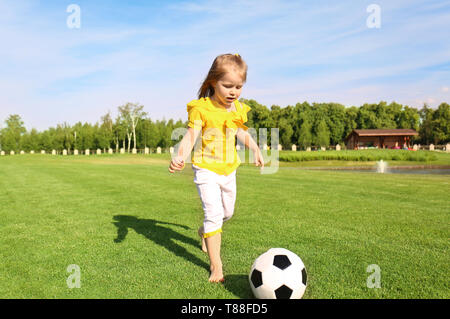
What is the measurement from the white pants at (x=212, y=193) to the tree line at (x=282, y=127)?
60297mm

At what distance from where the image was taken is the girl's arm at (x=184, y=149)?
154 inches

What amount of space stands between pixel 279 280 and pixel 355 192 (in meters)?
8.23

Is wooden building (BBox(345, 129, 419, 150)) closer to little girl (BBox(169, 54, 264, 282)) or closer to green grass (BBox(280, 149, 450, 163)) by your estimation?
green grass (BBox(280, 149, 450, 163))

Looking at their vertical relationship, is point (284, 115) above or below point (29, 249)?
above

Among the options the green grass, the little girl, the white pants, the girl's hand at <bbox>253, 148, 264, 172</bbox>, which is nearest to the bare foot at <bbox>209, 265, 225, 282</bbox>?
the little girl

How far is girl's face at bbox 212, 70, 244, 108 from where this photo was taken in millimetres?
3998

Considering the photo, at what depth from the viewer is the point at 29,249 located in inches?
198

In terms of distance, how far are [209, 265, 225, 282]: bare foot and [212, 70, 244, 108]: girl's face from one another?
1916 mm

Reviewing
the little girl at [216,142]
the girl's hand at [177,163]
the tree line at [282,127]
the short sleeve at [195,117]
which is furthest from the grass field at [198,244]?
the tree line at [282,127]

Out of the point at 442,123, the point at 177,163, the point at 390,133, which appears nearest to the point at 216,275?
the point at 177,163

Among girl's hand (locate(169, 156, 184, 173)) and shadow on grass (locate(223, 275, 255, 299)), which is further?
girl's hand (locate(169, 156, 184, 173))

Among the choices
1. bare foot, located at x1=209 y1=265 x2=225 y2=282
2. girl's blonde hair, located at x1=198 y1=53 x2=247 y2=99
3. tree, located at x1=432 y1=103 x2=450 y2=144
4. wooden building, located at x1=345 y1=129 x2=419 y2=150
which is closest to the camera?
bare foot, located at x1=209 y1=265 x2=225 y2=282
